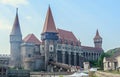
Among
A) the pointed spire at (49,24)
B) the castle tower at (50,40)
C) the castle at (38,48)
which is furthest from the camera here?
the pointed spire at (49,24)

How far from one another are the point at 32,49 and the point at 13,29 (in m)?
8.96

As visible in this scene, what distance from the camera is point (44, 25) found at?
117000 mm

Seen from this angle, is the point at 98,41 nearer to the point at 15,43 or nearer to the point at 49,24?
the point at 49,24

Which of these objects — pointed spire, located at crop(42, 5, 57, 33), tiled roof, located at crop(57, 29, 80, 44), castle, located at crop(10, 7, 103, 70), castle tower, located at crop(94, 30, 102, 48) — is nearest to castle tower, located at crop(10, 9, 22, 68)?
castle, located at crop(10, 7, 103, 70)

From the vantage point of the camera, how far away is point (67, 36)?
5094 inches

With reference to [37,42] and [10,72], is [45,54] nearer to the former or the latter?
[37,42]

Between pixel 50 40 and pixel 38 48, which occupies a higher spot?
pixel 50 40

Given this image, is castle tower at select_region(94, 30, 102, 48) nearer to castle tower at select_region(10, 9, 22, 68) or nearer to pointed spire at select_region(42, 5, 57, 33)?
pointed spire at select_region(42, 5, 57, 33)

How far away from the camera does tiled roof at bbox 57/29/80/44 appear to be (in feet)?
412

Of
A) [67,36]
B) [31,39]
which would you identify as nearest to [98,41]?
[67,36]

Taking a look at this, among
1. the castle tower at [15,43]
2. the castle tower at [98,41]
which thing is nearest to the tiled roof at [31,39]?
the castle tower at [15,43]

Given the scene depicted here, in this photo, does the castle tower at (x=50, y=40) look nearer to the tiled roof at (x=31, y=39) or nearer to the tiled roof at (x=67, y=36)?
the tiled roof at (x=31, y=39)

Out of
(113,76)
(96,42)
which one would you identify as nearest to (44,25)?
(96,42)

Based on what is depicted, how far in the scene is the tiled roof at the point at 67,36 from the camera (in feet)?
412
